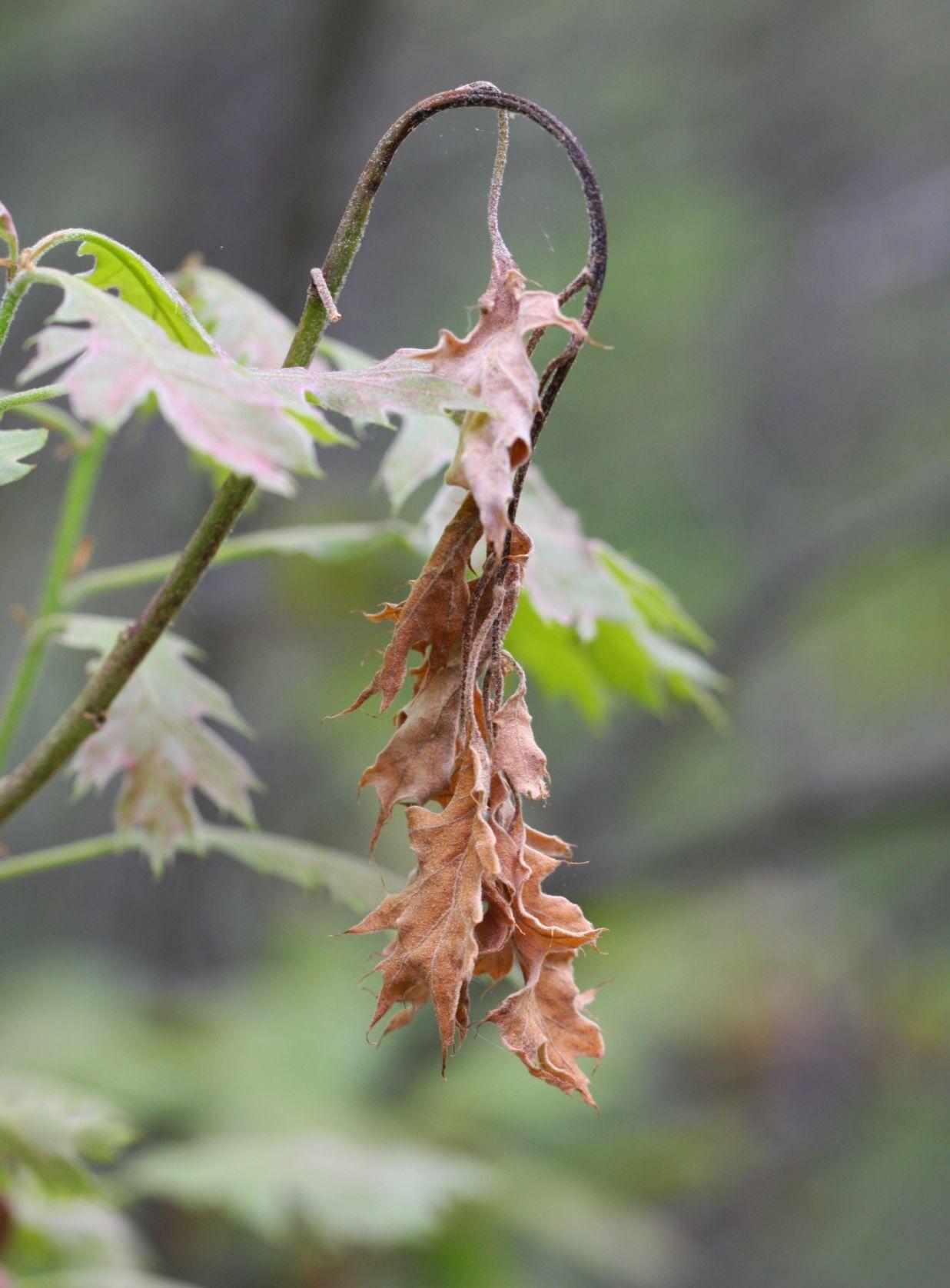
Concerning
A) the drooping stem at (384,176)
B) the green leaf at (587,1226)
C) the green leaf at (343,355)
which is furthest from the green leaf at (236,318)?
the green leaf at (587,1226)

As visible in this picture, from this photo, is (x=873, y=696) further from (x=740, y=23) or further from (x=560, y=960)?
(x=560, y=960)

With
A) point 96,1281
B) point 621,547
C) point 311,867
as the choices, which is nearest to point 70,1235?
point 96,1281

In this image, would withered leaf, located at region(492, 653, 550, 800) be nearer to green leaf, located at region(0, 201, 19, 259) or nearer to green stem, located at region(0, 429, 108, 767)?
green leaf, located at region(0, 201, 19, 259)

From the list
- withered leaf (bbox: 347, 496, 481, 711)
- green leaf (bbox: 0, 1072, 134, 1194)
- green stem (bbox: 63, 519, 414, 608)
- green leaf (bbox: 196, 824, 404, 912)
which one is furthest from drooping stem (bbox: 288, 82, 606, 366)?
green leaf (bbox: 0, 1072, 134, 1194)

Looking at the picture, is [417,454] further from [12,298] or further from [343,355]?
[12,298]

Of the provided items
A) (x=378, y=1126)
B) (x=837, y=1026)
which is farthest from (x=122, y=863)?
(x=837, y=1026)

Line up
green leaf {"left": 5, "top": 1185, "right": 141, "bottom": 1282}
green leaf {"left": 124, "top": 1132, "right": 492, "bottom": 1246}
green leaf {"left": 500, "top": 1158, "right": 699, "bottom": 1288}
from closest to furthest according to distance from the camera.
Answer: green leaf {"left": 5, "top": 1185, "right": 141, "bottom": 1282}
green leaf {"left": 124, "top": 1132, "right": 492, "bottom": 1246}
green leaf {"left": 500, "top": 1158, "right": 699, "bottom": 1288}

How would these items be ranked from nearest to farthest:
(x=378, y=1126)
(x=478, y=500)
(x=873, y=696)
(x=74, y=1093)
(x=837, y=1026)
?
(x=478, y=500), (x=74, y=1093), (x=378, y=1126), (x=837, y=1026), (x=873, y=696)
